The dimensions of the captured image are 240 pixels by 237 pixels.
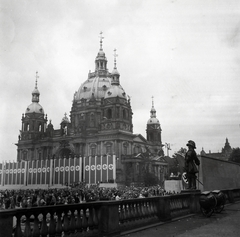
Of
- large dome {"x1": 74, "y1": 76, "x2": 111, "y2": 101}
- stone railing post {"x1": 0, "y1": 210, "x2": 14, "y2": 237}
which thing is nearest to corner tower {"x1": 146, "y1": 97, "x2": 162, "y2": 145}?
large dome {"x1": 74, "y1": 76, "x2": 111, "y2": 101}

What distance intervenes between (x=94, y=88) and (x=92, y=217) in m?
81.7

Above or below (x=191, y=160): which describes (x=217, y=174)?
below

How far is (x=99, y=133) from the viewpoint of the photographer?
75.1 meters

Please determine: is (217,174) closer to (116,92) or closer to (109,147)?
(109,147)

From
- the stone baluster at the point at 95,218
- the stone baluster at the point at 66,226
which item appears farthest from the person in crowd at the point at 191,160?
the stone baluster at the point at 66,226

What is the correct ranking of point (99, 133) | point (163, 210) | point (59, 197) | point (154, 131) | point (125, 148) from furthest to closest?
point (154, 131), point (99, 133), point (125, 148), point (59, 197), point (163, 210)

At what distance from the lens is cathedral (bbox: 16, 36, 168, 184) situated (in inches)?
2835

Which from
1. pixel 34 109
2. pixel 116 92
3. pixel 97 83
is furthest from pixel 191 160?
pixel 34 109

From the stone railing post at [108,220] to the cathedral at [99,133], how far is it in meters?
58.8

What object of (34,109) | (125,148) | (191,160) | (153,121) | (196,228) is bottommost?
(196,228)

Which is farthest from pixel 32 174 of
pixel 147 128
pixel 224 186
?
pixel 224 186

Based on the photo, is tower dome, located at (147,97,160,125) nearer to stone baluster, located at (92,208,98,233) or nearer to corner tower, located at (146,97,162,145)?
corner tower, located at (146,97,162,145)

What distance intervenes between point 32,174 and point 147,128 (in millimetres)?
41940

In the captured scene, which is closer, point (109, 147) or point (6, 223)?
point (6, 223)
